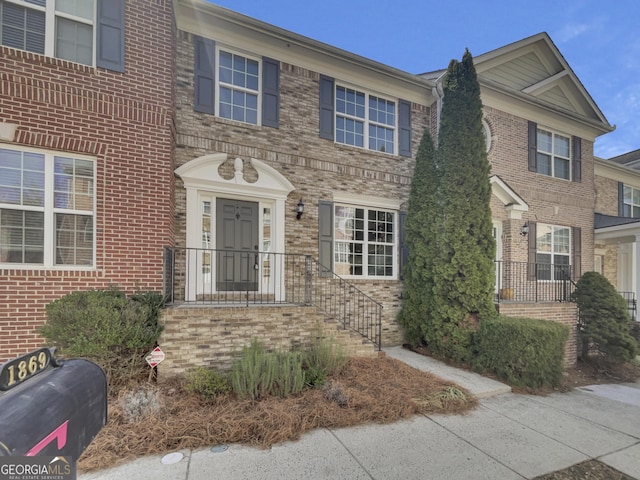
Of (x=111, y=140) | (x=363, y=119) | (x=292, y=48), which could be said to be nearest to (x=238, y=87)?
(x=292, y=48)

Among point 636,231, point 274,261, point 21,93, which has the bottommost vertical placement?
point 274,261

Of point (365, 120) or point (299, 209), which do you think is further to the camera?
point (365, 120)

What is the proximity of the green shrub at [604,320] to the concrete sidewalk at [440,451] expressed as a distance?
140 inches

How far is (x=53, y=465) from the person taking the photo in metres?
1.31

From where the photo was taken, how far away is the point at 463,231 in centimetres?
673

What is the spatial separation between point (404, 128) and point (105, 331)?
26.3 feet

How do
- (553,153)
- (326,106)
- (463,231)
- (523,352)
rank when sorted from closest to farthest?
(523,352)
(463,231)
(326,106)
(553,153)

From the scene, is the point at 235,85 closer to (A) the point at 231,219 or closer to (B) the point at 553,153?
(A) the point at 231,219

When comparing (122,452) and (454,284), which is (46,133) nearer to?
(122,452)

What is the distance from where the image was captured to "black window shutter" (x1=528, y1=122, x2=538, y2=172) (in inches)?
396

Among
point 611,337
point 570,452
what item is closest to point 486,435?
point 570,452

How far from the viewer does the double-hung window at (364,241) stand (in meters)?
7.91

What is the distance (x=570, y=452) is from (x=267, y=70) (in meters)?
8.18

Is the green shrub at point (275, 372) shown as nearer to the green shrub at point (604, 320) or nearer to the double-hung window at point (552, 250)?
the green shrub at point (604, 320)
